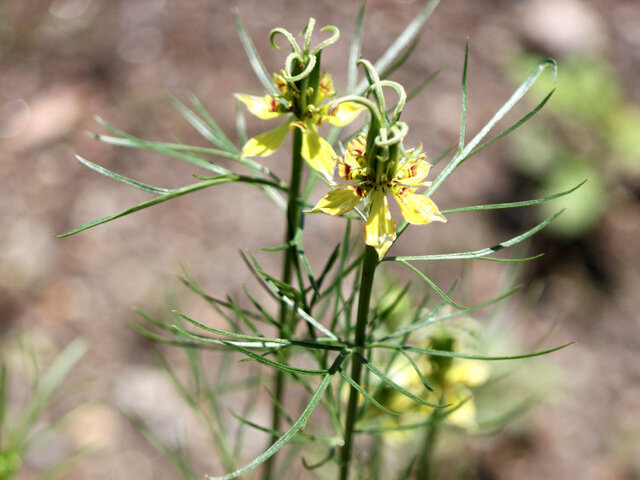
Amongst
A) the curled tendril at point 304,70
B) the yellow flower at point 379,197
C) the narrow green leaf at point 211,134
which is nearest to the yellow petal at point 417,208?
the yellow flower at point 379,197

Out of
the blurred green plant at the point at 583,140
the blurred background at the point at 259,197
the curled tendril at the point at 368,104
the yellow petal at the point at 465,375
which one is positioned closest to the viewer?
the curled tendril at the point at 368,104

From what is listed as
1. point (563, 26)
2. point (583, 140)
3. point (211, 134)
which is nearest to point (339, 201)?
point (211, 134)

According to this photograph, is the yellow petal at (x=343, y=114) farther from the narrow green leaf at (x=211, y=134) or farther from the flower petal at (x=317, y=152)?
the narrow green leaf at (x=211, y=134)

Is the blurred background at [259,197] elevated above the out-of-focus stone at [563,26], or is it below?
below

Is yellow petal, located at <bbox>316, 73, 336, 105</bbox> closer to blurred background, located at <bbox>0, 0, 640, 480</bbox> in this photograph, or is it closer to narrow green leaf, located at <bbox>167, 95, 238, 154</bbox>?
narrow green leaf, located at <bbox>167, 95, 238, 154</bbox>

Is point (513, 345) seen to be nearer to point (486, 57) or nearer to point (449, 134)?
point (449, 134)

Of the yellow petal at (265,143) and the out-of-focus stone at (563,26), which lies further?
the out-of-focus stone at (563,26)

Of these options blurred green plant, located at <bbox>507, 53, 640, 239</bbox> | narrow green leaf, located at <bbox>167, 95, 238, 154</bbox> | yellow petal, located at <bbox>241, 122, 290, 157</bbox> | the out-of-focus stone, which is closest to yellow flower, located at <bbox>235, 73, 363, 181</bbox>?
yellow petal, located at <bbox>241, 122, 290, 157</bbox>

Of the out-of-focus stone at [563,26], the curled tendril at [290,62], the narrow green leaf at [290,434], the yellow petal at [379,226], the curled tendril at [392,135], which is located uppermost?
the out-of-focus stone at [563,26]
